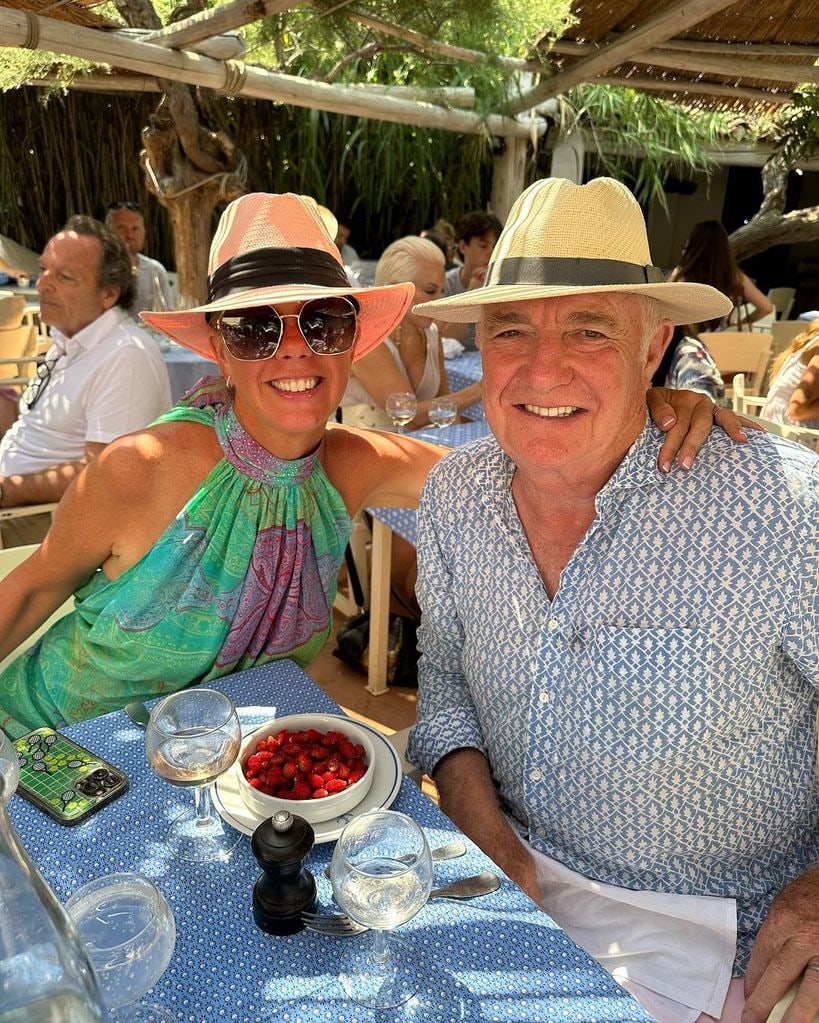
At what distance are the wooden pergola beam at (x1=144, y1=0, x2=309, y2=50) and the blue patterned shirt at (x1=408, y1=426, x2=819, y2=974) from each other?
3.21 metres

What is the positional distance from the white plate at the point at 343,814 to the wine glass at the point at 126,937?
0.25 metres

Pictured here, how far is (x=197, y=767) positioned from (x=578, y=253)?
1.15 metres

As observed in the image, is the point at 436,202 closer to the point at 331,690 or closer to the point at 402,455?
the point at 331,690

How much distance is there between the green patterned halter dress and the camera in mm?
1774

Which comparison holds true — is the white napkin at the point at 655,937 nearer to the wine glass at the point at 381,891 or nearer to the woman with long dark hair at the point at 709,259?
the wine glass at the point at 381,891

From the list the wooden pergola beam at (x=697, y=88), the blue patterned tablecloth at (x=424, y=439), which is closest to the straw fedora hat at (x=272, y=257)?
the blue patterned tablecloth at (x=424, y=439)

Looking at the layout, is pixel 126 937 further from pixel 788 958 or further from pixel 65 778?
pixel 788 958

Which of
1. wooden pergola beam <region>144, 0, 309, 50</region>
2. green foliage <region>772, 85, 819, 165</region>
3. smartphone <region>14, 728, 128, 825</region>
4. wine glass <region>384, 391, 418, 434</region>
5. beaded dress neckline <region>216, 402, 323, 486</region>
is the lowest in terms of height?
wine glass <region>384, 391, 418, 434</region>

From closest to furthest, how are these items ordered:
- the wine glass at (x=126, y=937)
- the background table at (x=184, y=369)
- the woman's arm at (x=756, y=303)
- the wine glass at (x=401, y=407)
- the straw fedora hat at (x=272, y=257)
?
the wine glass at (x=126, y=937), the straw fedora hat at (x=272, y=257), the wine glass at (x=401, y=407), the background table at (x=184, y=369), the woman's arm at (x=756, y=303)

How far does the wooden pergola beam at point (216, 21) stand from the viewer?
354 centimetres

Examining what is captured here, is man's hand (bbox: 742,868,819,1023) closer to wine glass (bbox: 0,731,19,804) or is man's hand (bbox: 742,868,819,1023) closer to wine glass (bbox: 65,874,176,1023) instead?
wine glass (bbox: 65,874,176,1023)

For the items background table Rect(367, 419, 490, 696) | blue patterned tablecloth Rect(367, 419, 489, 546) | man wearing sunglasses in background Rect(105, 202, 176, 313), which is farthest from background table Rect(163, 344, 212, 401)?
background table Rect(367, 419, 490, 696)

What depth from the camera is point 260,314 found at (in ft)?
5.62

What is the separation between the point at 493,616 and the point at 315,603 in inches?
20.7
